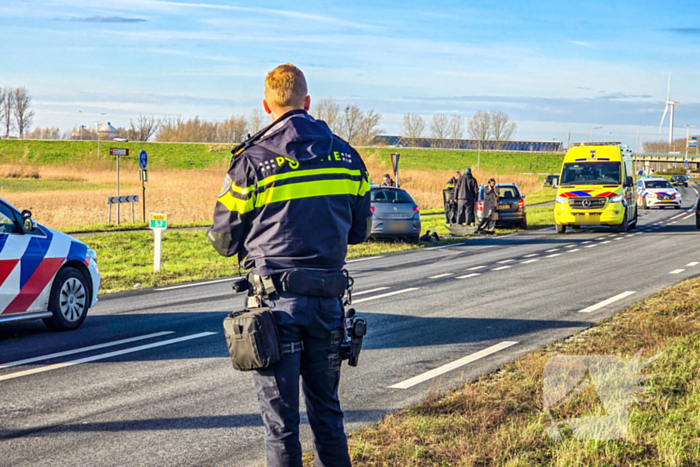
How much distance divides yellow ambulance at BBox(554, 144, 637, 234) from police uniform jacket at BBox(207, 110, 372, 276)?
20636 mm

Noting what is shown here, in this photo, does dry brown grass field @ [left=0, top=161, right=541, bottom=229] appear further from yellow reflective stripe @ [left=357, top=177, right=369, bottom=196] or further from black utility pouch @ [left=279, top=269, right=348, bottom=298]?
black utility pouch @ [left=279, top=269, right=348, bottom=298]

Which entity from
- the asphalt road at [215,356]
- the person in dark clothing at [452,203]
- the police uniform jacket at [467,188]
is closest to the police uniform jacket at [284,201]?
the asphalt road at [215,356]

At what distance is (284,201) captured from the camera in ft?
10.1

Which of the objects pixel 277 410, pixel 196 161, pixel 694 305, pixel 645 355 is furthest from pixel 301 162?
pixel 196 161

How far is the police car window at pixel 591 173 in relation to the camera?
22.8 metres

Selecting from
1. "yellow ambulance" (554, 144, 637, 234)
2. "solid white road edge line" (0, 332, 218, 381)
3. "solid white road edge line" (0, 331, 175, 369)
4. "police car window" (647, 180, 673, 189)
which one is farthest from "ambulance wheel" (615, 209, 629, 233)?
"police car window" (647, 180, 673, 189)

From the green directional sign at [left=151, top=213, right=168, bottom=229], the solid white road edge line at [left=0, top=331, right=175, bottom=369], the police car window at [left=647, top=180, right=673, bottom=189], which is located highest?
the police car window at [left=647, top=180, right=673, bottom=189]

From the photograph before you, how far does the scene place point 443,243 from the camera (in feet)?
67.6

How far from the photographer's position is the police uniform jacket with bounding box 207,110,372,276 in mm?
3061

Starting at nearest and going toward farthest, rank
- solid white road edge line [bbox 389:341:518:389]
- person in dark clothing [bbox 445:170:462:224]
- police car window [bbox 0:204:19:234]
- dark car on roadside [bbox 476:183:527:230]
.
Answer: solid white road edge line [bbox 389:341:518:389], police car window [bbox 0:204:19:234], person in dark clothing [bbox 445:170:462:224], dark car on roadside [bbox 476:183:527:230]

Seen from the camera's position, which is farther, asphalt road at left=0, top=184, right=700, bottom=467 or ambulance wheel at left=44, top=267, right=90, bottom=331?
ambulance wheel at left=44, top=267, right=90, bottom=331

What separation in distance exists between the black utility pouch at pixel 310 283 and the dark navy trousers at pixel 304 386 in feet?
0.11

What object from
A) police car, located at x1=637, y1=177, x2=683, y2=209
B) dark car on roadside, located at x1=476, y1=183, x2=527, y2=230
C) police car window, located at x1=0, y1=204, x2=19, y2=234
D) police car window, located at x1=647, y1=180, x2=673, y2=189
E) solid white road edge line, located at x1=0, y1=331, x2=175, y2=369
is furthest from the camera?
police car window, located at x1=647, y1=180, x2=673, y2=189

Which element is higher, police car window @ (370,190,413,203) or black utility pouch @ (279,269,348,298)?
black utility pouch @ (279,269,348,298)
